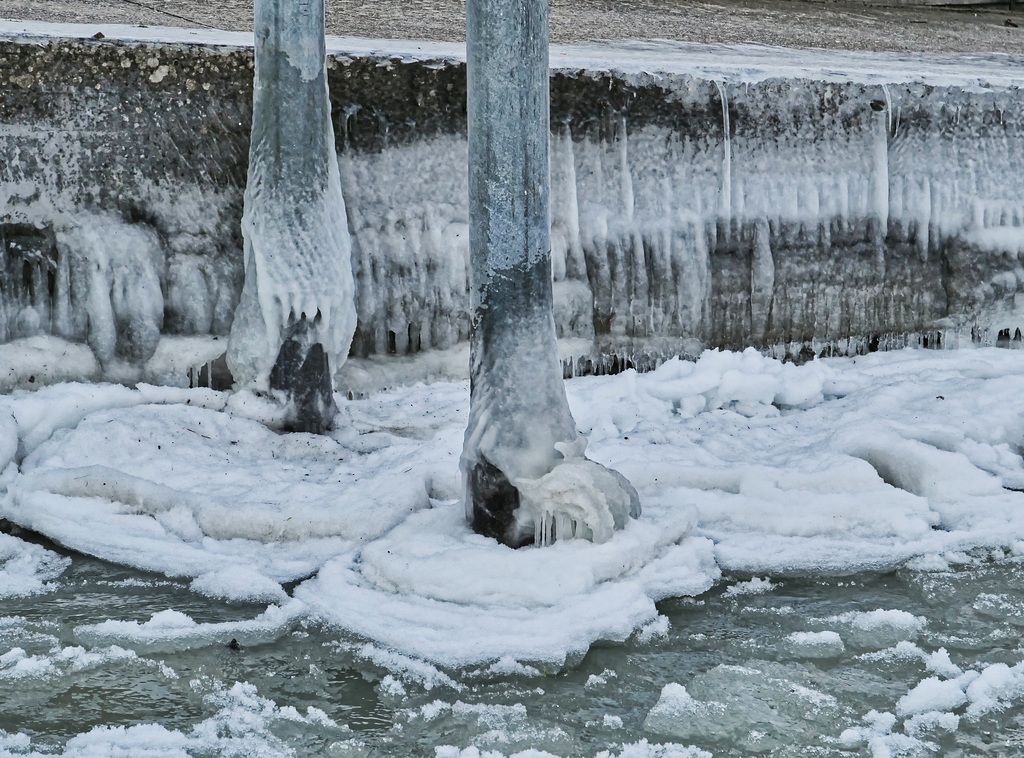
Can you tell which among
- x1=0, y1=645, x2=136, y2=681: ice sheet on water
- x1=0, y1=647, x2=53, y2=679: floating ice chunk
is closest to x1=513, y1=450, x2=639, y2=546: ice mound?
x1=0, y1=645, x2=136, y2=681: ice sheet on water

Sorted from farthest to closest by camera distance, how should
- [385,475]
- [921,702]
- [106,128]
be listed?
1. [106,128]
2. [385,475]
3. [921,702]

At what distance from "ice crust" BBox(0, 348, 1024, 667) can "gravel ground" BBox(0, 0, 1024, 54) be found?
2.02 meters

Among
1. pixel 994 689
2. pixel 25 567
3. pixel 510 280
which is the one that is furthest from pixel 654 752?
pixel 25 567

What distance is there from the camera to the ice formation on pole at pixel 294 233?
3953mm

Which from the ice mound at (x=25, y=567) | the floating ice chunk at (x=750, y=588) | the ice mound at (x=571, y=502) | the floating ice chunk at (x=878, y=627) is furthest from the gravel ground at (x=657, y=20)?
the floating ice chunk at (x=878, y=627)

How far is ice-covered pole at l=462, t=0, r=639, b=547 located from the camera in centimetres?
319

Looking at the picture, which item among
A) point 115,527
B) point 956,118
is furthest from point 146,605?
point 956,118

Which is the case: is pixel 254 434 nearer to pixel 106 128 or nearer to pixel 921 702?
pixel 106 128

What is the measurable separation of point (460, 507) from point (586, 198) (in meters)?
1.80

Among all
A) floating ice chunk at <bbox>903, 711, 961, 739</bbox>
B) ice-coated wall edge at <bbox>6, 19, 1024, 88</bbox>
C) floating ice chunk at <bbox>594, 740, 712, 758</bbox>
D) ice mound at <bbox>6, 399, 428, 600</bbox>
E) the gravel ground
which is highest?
the gravel ground

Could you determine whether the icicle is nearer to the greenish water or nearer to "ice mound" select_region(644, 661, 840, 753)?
the greenish water

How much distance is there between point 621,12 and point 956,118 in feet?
7.08

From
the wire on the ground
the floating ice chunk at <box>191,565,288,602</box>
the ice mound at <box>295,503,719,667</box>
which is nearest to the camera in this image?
the ice mound at <box>295,503,719,667</box>

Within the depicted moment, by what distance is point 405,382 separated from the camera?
473 cm
